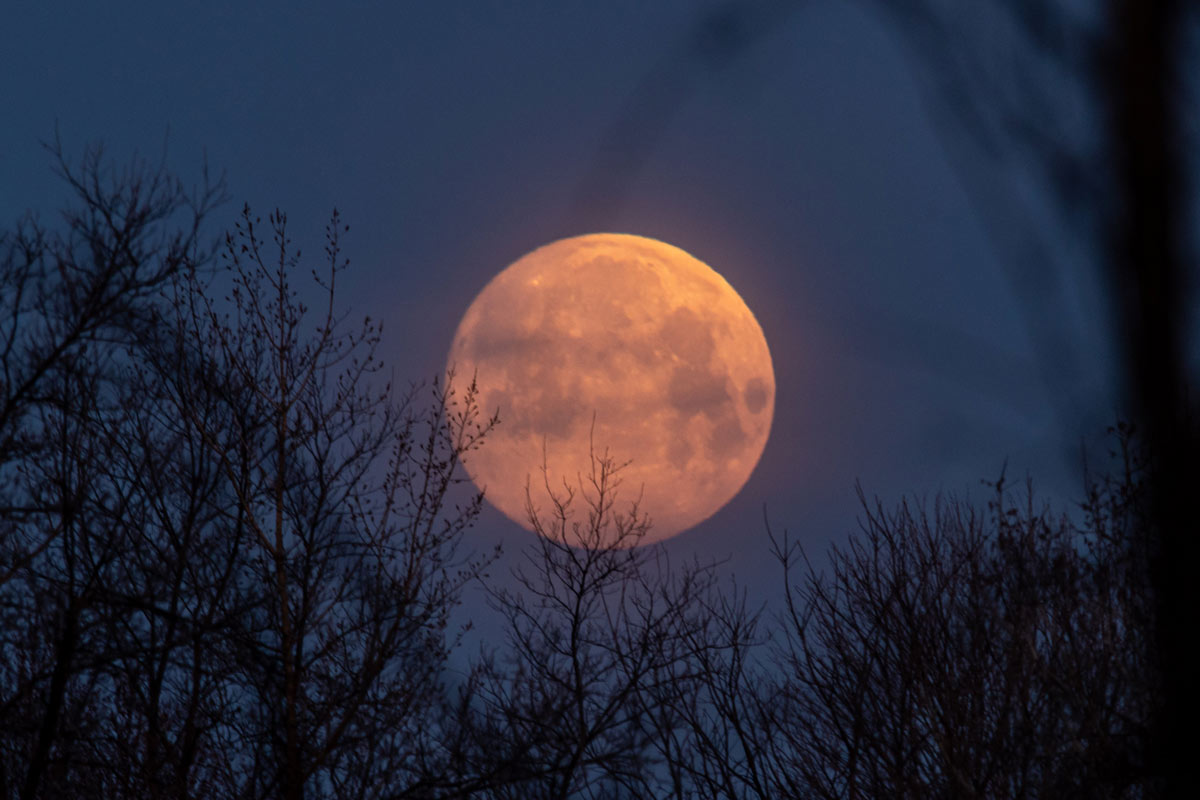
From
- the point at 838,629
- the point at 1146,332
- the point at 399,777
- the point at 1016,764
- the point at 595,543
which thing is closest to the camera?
the point at 1146,332

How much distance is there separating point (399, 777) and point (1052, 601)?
7312mm

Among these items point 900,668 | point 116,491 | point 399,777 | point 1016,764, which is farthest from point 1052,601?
point 116,491

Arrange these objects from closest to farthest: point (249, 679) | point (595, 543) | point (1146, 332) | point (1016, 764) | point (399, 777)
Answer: point (1146, 332)
point (1016, 764)
point (249, 679)
point (399, 777)
point (595, 543)

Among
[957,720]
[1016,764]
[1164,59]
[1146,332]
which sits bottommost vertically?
[1146,332]

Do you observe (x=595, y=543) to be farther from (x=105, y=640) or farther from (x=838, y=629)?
(x=105, y=640)

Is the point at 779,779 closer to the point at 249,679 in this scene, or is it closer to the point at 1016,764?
the point at 1016,764

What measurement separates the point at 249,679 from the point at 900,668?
23.0 feet

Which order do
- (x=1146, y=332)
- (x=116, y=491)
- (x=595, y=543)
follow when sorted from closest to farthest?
(x=1146, y=332) → (x=116, y=491) → (x=595, y=543)

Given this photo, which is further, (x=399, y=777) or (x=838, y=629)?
(x=838, y=629)

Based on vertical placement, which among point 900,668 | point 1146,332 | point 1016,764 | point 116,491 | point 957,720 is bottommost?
point 1146,332

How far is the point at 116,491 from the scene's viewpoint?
40.3ft

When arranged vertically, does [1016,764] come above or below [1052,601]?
below

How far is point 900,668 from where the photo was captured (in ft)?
39.4

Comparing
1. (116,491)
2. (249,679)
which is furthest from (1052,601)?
(116,491)
